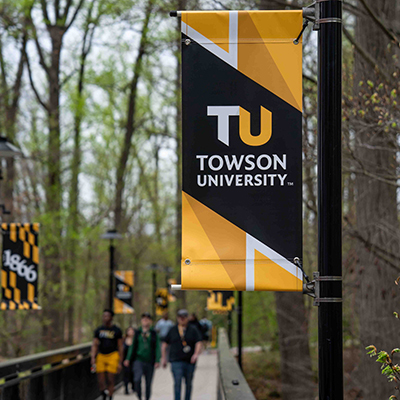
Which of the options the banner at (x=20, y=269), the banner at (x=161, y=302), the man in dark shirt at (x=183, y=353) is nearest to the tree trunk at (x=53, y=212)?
the man in dark shirt at (x=183, y=353)

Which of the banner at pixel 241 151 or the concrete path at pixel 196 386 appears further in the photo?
the concrete path at pixel 196 386

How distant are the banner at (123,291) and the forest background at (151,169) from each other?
9.84 feet

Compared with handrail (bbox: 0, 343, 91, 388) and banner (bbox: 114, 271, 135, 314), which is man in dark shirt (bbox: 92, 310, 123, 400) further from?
banner (bbox: 114, 271, 135, 314)

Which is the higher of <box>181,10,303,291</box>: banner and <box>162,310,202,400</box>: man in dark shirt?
<box>181,10,303,291</box>: banner

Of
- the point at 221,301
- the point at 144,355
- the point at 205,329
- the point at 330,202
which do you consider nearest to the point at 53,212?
the point at 221,301

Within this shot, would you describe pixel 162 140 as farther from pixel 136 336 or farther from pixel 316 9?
pixel 316 9

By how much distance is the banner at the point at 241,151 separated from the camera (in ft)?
12.2

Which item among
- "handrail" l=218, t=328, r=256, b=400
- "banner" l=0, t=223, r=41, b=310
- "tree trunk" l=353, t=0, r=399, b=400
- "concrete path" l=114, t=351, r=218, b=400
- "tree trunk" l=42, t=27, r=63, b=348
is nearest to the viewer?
"handrail" l=218, t=328, r=256, b=400

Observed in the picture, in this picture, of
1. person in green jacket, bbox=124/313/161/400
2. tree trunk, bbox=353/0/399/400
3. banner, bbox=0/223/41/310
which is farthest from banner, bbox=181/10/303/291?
person in green jacket, bbox=124/313/161/400

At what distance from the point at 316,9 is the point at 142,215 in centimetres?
4802

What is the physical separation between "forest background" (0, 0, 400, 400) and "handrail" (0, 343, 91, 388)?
16.9 feet

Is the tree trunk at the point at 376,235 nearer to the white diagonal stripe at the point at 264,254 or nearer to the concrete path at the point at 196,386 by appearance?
the white diagonal stripe at the point at 264,254

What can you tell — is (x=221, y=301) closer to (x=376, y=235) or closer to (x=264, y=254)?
(x=376, y=235)

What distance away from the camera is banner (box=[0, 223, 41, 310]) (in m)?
10.9
